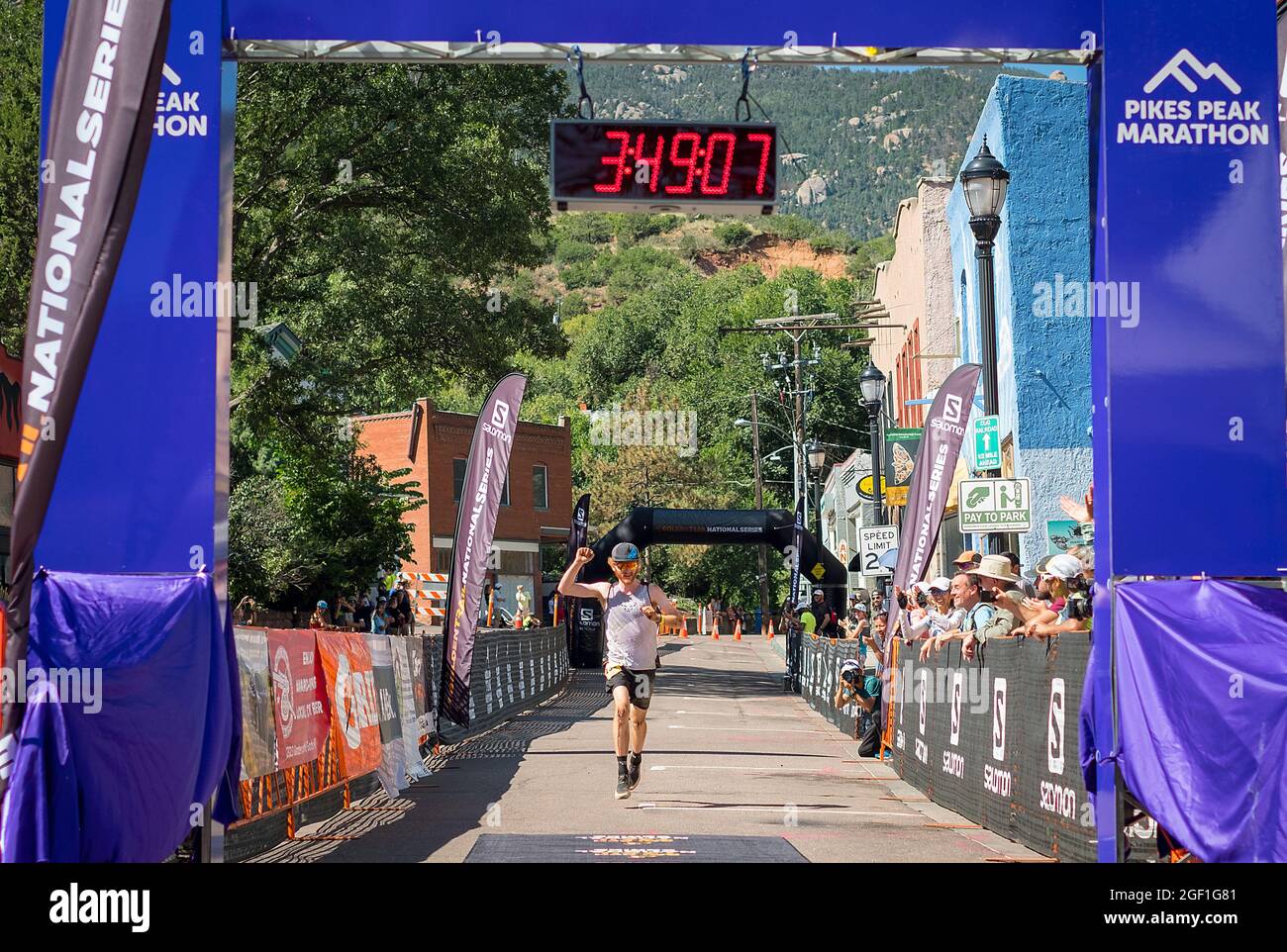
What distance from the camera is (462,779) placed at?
15.0 m

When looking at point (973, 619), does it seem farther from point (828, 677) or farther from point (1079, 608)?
point (828, 677)

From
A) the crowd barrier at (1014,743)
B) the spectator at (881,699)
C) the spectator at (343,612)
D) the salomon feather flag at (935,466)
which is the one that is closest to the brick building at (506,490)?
the spectator at (343,612)

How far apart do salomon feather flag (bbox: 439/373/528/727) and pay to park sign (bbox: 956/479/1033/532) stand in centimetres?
548

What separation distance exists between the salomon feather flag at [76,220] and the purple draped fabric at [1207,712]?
216 inches

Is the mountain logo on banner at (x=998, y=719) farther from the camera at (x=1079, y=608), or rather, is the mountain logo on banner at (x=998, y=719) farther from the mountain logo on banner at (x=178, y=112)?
the mountain logo on banner at (x=178, y=112)

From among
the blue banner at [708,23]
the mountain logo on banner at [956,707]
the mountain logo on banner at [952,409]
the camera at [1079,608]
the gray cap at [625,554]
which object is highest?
the blue banner at [708,23]

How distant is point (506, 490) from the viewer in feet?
205

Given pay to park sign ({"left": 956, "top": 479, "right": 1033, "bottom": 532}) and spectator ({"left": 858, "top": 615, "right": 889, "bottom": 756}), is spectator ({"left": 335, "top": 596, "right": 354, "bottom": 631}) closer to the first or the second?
spectator ({"left": 858, "top": 615, "right": 889, "bottom": 756})

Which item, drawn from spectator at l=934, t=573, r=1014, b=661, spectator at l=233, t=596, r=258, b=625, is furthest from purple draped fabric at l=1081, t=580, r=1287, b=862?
spectator at l=233, t=596, r=258, b=625

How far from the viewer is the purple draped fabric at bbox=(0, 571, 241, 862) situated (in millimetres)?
Answer: 6504

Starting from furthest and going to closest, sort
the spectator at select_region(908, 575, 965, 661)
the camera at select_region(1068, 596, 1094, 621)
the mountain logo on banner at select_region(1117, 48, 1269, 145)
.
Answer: the spectator at select_region(908, 575, 965, 661)
the camera at select_region(1068, 596, 1094, 621)
the mountain logo on banner at select_region(1117, 48, 1269, 145)

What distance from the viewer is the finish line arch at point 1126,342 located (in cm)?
786

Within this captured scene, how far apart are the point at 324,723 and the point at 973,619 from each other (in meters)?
5.51

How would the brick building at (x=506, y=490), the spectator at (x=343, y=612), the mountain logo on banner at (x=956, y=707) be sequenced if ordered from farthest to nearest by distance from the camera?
the brick building at (x=506, y=490)
the spectator at (x=343, y=612)
the mountain logo on banner at (x=956, y=707)
